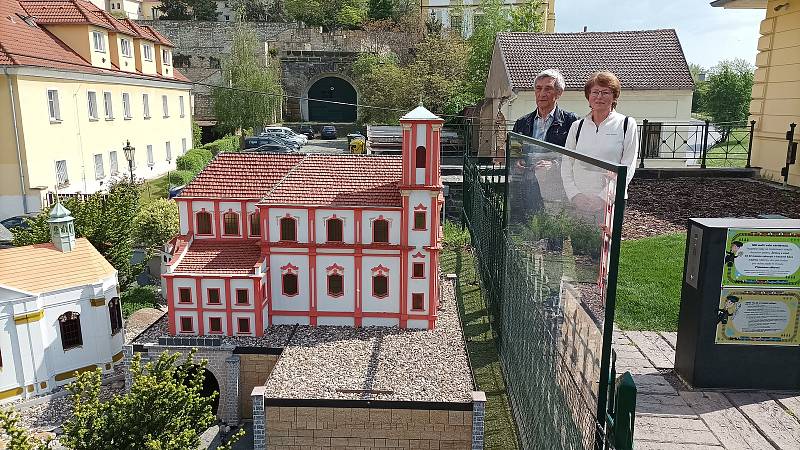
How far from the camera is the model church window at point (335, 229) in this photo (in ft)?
45.9

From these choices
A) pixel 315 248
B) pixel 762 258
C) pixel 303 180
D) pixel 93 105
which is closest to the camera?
pixel 762 258

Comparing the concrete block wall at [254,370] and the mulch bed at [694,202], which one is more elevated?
the mulch bed at [694,202]

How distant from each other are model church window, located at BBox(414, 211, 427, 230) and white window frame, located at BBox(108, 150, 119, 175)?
22675 mm

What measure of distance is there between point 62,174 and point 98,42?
25.7ft

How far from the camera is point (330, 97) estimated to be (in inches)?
2264

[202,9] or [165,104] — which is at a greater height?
[202,9]

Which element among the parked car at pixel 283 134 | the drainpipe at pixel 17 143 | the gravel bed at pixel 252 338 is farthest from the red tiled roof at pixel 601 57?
→ the drainpipe at pixel 17 143

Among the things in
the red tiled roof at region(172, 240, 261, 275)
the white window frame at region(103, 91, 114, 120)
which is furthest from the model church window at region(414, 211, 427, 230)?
the white window frame at region(103, 91, 114, 120)

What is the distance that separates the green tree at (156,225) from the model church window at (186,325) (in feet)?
23.8

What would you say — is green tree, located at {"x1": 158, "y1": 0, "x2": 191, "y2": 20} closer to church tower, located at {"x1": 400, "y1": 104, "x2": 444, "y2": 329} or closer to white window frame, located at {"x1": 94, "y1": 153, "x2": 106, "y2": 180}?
white window frame, located at {"x1": 94, "y1": 153, "x2": 106, "y2": 180}

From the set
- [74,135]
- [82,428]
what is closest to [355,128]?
[74,135]

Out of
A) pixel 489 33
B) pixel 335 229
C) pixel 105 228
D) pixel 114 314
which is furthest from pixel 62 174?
pixel 489 33

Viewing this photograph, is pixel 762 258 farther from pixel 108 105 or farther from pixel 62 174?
pixel 108 105

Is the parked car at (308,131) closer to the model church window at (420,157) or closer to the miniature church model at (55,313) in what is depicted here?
the miniature church model at (55,313)
